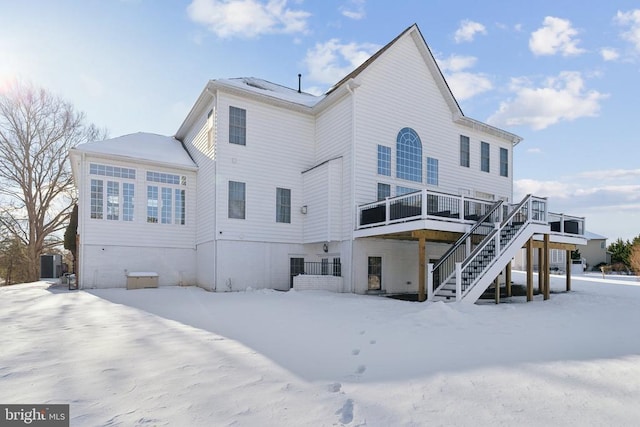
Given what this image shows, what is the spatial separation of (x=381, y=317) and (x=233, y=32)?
9504mm

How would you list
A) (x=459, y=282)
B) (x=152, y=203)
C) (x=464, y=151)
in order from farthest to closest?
(x=464, y=151) < (x=152, y=203) < (x=459, y=282)

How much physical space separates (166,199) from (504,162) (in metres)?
17.0

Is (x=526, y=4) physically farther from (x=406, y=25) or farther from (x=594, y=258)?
(x=594, y=258)

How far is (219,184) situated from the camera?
1460 centimetres

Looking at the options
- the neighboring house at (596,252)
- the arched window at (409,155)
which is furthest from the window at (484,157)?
the neighboring house at (596,252)

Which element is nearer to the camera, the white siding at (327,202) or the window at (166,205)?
the white siding at (327,202)

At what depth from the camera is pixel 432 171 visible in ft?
56.3

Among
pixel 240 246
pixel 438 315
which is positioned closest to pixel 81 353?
pixel 438 315

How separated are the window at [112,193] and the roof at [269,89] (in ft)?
18.6

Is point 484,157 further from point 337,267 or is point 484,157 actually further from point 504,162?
point 337,267

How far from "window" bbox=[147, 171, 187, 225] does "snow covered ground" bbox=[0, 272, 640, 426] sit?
26.1 ft

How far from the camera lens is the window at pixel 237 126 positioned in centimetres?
1494

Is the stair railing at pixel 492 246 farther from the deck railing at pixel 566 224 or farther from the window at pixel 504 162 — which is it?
the window at pixel 504 162

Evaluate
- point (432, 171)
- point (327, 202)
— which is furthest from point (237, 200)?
point (432, 171)
